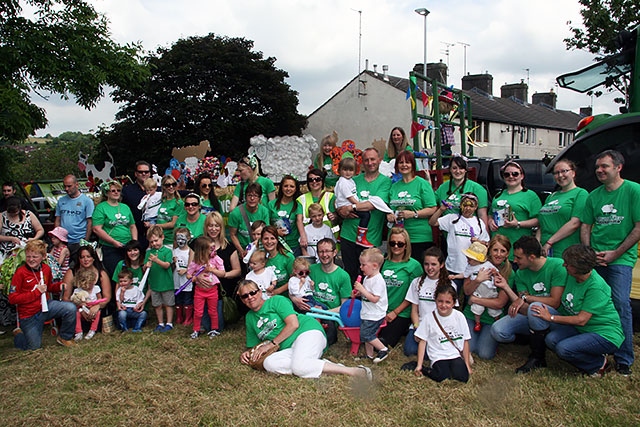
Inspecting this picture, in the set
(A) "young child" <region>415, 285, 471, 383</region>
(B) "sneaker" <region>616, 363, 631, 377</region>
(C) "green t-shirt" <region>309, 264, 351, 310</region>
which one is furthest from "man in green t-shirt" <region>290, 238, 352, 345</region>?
(B) "sneaker" <region>616, 363, 631, 377</region>

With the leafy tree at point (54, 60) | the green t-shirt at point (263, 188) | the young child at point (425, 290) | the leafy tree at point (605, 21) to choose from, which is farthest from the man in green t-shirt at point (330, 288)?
the leafy tree at point (605, 21)

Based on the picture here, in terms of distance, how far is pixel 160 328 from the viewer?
5570mm

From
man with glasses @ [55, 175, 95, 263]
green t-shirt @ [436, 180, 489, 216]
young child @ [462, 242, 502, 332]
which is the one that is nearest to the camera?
young child @ [462, 242, 502, 332]

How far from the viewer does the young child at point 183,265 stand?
A: 5.53m

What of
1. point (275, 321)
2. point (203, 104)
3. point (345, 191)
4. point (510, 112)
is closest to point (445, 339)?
point (275, 321)

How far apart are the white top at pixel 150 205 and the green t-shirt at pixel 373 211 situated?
2.33 meters

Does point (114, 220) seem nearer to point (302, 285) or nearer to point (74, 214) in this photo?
point (74, 214)

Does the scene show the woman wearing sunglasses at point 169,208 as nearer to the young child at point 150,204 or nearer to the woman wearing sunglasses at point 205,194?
the young child at point 150,204

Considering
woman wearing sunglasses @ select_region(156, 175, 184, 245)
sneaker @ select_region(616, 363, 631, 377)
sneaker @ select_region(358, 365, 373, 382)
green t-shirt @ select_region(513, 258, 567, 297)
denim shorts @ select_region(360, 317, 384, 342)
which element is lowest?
sneaker @ select_region(358, 365, 373, 382)

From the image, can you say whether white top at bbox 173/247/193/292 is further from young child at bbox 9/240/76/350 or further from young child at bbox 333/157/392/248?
young child at bbox 333/157/392/248

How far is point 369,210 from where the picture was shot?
16.9 feet

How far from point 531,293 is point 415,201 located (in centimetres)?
136

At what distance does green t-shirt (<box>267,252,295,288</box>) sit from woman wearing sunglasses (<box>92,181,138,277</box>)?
5.96 ft

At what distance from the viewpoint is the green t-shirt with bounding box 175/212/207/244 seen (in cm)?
569
